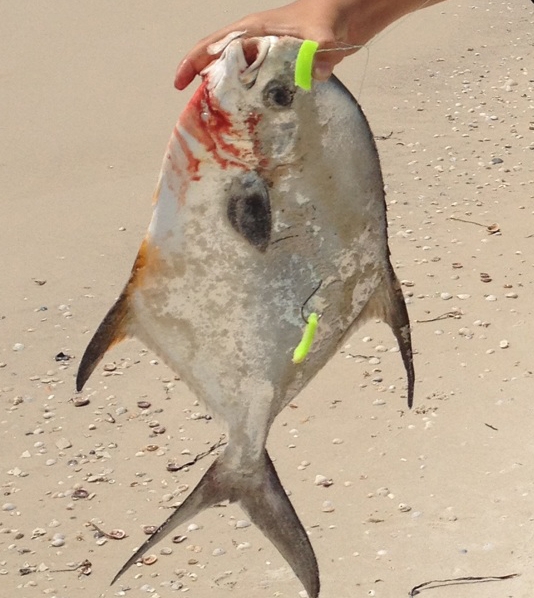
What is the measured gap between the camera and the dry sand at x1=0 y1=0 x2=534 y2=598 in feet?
12.1

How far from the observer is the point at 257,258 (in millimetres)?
2160

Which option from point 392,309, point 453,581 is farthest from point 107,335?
point 453,581

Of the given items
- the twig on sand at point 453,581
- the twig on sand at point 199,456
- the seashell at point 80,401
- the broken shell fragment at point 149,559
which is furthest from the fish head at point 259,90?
the seashell at point 80,401

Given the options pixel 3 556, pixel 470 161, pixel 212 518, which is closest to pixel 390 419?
pixel 212 518

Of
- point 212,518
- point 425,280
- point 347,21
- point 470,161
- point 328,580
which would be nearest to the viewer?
point 347,21

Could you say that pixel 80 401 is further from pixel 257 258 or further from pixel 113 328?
pixel 257 258

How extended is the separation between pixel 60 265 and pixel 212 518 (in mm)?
2250

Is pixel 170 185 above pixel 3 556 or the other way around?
above

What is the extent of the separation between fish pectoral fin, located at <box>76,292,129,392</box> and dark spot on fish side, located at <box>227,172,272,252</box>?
334mm

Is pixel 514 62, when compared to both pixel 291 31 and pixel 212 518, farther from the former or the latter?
pixel 291 31

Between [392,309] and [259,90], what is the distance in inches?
24.6

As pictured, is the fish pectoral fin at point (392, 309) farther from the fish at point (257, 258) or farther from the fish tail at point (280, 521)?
the fish tail at point (280, 521)

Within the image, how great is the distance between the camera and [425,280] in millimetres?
5461

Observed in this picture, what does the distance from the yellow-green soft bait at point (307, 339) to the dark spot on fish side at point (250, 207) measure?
0.72 ft
